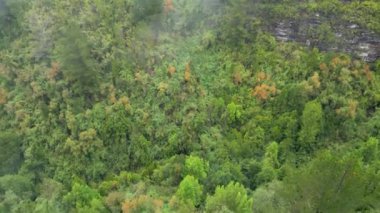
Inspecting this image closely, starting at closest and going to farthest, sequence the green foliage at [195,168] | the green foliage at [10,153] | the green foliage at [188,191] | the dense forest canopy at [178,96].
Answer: the green foliage at [188,191] → the green foliage at [195,168] → the dense forest canopy at [178,96] → the green foliage at [10,153]

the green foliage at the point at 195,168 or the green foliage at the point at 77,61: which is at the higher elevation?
the green foliage at the point at 77,61

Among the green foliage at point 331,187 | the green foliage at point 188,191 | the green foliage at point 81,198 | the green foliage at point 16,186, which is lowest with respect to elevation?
the green foliage at point 16,186

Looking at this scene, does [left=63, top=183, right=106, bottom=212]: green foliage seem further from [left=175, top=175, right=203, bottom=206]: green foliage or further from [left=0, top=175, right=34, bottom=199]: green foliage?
[left=175, top=175, right=203, bottom=206]: green foliage

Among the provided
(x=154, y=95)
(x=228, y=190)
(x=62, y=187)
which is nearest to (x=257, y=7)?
(x=154, y=95)

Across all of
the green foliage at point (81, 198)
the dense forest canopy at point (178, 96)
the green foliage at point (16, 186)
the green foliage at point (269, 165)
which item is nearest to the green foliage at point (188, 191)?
the dense forest canopy at point (178, 96)

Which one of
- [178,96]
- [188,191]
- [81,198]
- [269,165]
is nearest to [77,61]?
[178,96]

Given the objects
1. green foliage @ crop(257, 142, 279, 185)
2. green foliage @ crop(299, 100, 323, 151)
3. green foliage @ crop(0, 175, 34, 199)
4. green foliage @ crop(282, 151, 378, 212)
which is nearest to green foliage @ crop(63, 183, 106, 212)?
green foliage @ crop(0, 175, 34, 199)

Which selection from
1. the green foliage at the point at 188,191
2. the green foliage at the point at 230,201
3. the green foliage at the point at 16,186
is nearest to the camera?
the green foliage at the point at 230,201

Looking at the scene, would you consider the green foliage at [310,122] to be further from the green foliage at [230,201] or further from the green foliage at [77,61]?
the green foliage at [77,61]

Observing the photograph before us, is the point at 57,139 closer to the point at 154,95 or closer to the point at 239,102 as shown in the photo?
the point at 154,95
